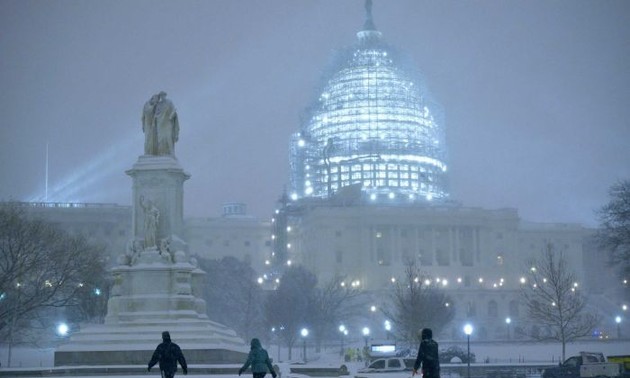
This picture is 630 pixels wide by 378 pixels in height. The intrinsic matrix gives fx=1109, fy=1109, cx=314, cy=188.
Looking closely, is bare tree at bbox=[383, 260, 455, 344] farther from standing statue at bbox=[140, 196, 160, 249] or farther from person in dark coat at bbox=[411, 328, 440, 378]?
person in dark coat at bbox=[411, 328, 440, 378]

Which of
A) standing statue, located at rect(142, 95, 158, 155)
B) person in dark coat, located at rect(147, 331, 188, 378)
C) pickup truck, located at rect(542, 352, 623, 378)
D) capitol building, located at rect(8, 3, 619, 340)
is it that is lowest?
pickup truck, located at rect(542, 352, 623, 378)

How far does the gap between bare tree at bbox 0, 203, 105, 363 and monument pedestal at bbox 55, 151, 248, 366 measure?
14483mm

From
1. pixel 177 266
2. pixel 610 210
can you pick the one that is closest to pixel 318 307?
pixel 610 210

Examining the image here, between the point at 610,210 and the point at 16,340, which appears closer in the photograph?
the point at 610,210

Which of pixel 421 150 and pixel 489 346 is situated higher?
pixel 421 150

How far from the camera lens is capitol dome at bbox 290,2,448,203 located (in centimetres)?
17538

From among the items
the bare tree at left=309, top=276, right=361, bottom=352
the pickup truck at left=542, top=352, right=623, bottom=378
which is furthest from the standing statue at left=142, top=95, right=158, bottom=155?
the bare tree at left=309, top=276, right=361, bottom=352

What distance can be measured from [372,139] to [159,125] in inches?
5360

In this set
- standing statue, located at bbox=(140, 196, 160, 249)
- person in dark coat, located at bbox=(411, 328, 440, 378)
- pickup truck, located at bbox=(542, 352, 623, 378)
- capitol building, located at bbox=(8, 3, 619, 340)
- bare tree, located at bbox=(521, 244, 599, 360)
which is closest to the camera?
person in dark coat, located at bbox=(411, 328, 440, 378)

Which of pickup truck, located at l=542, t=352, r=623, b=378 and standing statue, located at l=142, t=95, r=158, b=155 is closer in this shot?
standing statue, located at l=142, t=95, r=158, b=155

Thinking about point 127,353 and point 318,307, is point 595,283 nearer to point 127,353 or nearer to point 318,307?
point 318,307

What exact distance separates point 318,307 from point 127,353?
61.7m

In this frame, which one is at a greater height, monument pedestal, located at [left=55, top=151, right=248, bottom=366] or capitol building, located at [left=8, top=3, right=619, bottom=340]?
capitol building, located at [left=8, top=3, right=619, bottom=340]

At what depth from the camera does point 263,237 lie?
180375 mm
